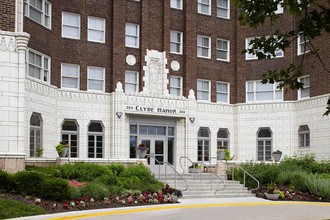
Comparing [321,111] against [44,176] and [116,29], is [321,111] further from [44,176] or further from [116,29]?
[44,176]

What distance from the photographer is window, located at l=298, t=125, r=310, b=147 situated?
3634 cm

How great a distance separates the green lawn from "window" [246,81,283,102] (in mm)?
23051

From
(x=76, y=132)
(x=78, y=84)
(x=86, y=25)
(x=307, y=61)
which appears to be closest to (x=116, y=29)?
(x=86, y=25)

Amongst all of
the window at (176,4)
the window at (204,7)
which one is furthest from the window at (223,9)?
the window at (176,4)

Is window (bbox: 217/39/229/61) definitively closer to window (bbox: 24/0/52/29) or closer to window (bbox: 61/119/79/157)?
window (bbox: 61/119/79/157)

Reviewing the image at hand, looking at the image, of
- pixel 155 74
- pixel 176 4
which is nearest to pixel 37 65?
pixel 155 74

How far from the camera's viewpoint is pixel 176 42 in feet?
122

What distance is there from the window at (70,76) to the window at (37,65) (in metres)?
1.83

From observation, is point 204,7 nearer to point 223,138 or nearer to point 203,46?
point 203,46

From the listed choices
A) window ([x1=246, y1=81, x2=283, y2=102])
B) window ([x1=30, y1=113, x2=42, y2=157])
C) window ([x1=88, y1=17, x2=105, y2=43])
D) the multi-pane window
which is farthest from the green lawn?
window ([x1=246, y1=81, x2=283, y2=102])

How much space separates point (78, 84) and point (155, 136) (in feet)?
19.3

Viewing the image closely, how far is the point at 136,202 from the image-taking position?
22.2 m

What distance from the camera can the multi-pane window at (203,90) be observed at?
124ft

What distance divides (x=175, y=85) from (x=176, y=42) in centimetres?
288
